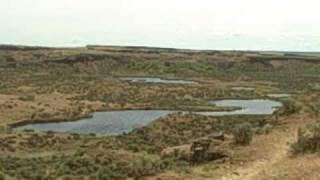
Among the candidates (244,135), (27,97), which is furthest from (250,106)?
(244,135)

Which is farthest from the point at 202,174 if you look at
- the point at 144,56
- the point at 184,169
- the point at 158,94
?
the point at 144,56

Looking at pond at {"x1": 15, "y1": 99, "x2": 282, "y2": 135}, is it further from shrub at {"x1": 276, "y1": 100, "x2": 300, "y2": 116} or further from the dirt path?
the dirt path

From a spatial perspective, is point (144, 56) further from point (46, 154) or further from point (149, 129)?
point (46, 154)

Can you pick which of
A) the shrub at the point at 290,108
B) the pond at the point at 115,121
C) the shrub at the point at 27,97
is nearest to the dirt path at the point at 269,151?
the shrub at the point at 290,108

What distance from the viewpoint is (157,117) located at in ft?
183

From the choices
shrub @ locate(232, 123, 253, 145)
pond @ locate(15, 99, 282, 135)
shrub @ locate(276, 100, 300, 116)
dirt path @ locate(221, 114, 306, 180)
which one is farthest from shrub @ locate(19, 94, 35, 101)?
shrub @ locate(232, 123, 253, 145)

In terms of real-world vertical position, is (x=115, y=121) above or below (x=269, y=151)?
below

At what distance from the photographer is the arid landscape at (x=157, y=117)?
921 inches

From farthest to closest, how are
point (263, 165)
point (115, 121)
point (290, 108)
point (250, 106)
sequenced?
point (250, 106) → point (115, 121) → point (290, 108) → point (263, 165)

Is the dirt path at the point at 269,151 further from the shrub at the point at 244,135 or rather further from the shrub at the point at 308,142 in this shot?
the shrub at the point at 308,142

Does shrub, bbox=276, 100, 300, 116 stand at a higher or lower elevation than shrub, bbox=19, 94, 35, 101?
higher

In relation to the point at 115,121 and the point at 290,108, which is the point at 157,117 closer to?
the point at 115,121

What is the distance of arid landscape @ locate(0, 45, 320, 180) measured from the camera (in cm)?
2339

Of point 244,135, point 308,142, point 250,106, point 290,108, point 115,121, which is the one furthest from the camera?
point 250,106
